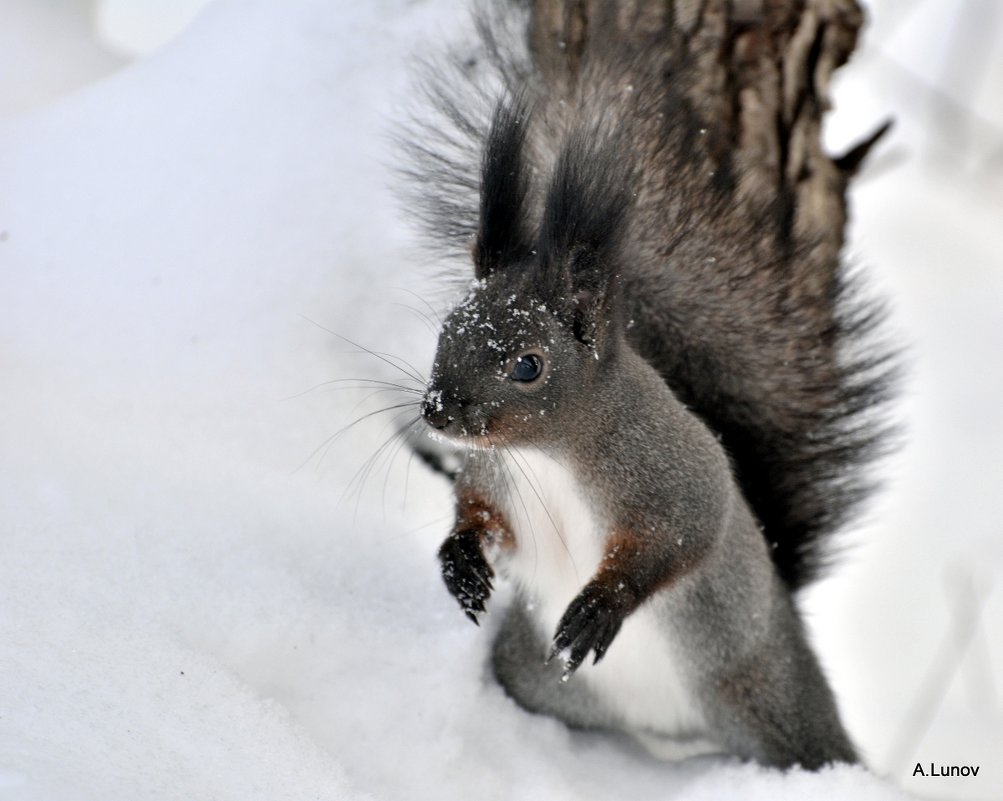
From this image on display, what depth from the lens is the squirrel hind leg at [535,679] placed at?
5.98ft

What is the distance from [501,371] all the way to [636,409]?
0.84 ft

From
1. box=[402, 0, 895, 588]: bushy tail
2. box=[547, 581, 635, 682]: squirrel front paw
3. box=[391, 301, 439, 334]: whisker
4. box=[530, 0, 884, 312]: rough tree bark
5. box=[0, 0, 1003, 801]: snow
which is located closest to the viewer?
box=[0, 0, 1003, 801]: snow

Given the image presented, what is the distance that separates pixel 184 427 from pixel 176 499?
0.19 m

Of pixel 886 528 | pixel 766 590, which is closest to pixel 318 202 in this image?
pixel 766 590

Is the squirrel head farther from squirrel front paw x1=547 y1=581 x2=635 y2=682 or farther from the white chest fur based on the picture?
squirrel front paw x1=547 y1=581 x2=635 y2=682

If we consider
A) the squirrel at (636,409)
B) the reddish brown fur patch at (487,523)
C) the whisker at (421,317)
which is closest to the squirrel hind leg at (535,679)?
the squirrel at (636,409)

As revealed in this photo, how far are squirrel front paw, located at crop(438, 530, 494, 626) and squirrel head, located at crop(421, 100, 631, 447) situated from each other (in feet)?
0.74

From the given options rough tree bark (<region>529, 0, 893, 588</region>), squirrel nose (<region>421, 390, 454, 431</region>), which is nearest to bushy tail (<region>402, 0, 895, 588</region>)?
rough tree bark (<region>529, 0, 893, 588</region>)

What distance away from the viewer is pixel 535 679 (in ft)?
6.00

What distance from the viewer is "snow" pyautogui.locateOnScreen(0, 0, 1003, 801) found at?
1.34 m

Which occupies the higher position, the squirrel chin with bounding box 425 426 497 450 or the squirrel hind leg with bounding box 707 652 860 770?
the squirrel chin with bounding box 425 426 497 450

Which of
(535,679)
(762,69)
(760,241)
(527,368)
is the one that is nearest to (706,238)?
(760,241)

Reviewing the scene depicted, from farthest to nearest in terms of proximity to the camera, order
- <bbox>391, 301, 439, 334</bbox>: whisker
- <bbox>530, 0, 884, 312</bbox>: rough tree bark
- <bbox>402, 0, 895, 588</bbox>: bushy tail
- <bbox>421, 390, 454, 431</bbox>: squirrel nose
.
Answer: <bbox>530, 0, 884, 312</bbox>: rough tree bark
<bbox>391, 301, 439, 334</bbox>: whisker
<bbox>402, 0, 895, 588</bbox>: bushy tail
<bbox>421, 390, 454, 431</bbox>: squirrel nose

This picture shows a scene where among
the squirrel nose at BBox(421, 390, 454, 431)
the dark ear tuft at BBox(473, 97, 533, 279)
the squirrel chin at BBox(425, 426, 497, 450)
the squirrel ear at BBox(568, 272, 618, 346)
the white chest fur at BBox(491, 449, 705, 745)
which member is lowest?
the white chest fur at BBox(491, 449, 705, 745)
